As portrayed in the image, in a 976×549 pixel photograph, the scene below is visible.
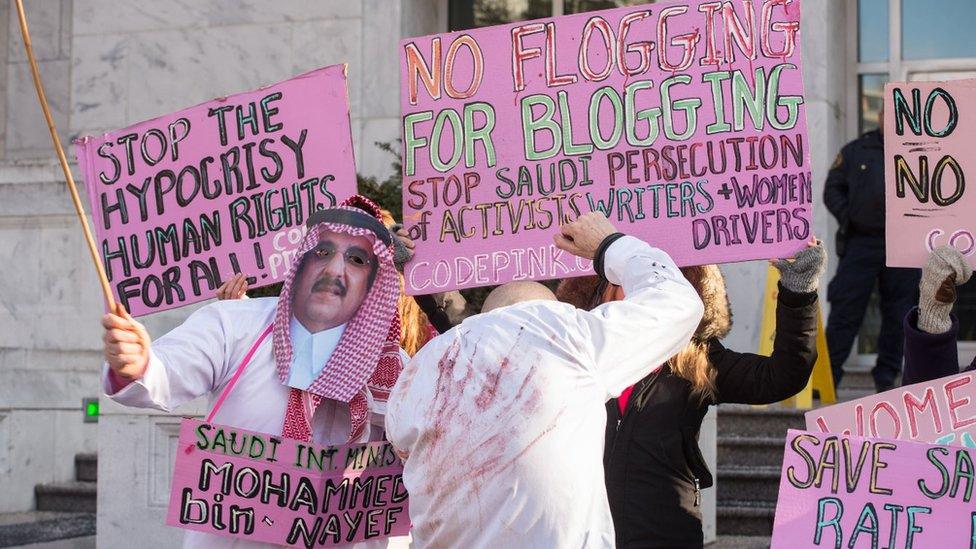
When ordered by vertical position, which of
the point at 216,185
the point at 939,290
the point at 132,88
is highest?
the point at 132,88

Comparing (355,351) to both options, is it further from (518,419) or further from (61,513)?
(61,513)

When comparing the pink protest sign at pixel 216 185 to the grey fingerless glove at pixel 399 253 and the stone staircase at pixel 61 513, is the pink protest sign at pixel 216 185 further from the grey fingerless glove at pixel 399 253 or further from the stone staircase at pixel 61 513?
the stone staircase at pixel 61 513

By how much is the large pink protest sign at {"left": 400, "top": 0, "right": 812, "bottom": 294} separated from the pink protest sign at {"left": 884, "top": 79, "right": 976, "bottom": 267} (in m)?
0.25

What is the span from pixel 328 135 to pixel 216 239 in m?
0.48

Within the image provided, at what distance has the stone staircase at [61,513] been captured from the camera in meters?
8.10

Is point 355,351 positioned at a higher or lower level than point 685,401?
higher

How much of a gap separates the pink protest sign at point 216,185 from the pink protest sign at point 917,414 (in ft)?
5.45

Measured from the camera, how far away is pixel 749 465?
7.99m

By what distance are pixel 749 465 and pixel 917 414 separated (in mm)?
4160

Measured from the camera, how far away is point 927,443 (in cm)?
372

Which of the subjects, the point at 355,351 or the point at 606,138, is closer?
the point at 355,351

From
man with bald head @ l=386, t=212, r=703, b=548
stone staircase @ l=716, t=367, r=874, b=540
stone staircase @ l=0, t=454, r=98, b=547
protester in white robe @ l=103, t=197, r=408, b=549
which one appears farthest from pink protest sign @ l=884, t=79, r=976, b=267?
stone staircase @ l=0, t=454, r=98, b=547

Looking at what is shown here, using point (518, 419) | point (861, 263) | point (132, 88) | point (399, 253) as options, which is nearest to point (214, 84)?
point (132, 88)

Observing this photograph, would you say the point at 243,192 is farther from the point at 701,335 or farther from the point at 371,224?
the point at 701,335
